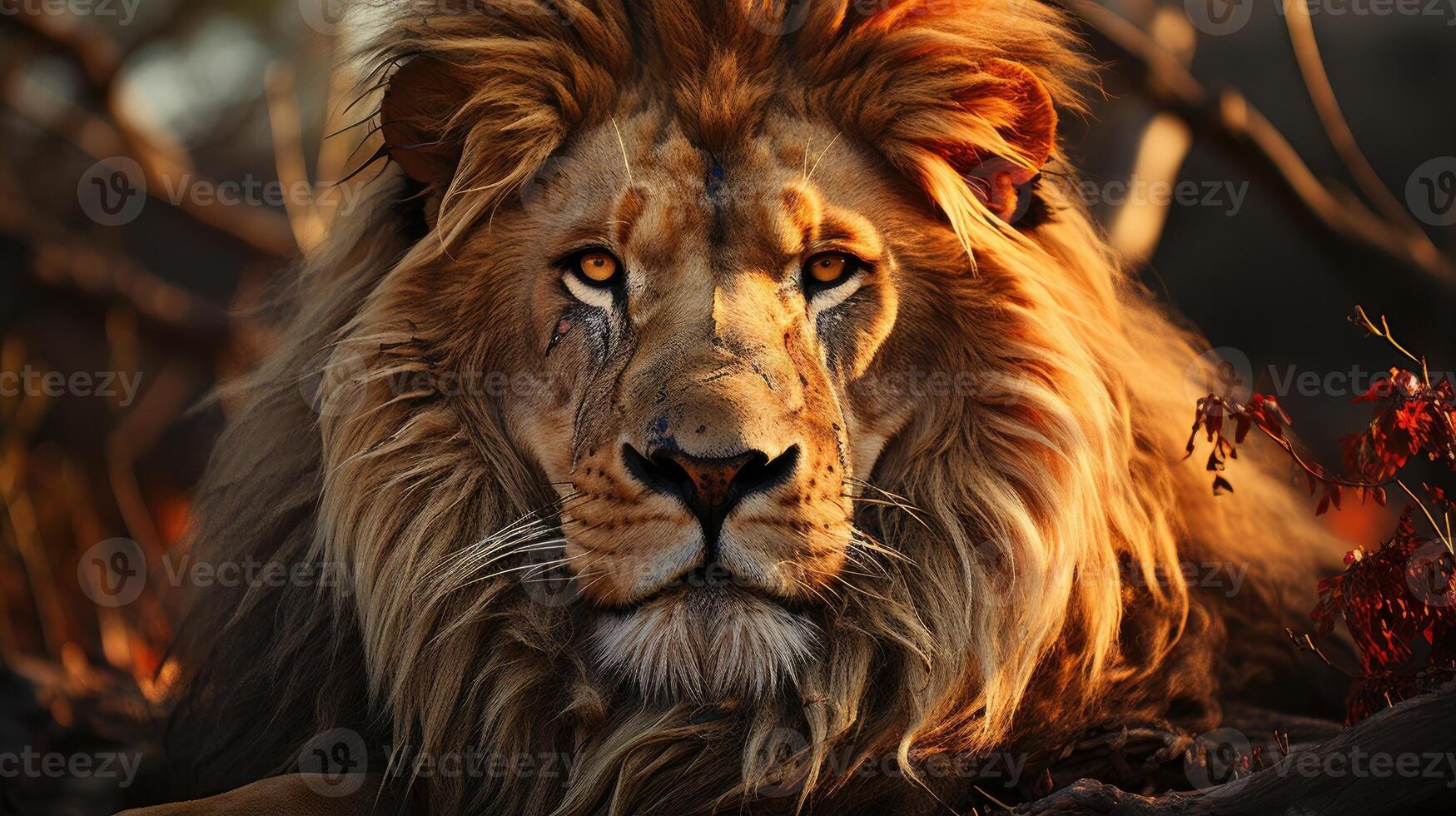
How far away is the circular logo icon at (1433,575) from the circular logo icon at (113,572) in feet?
16.8

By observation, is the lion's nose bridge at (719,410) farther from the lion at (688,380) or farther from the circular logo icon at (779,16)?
the circular logo icon at (779,16)

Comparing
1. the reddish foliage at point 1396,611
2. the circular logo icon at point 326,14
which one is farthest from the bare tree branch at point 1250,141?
the circular logo icon at point 326,14

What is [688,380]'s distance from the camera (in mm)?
2668

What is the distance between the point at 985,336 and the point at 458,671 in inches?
52.8

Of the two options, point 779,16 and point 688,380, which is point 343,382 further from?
point 779,16

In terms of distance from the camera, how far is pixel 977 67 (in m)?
3.04

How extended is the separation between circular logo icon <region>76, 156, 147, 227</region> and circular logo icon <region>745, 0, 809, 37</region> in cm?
552

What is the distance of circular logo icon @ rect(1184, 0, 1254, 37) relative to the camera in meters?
6.05

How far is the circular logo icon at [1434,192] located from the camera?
17.7 feet

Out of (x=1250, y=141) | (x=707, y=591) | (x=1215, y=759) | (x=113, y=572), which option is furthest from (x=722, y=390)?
(x=113, y=572)

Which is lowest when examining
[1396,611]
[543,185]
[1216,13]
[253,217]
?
[1396,611]

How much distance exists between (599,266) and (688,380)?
0.44 m

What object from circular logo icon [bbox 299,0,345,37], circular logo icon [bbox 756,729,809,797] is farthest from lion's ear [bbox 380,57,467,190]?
circular logo icon [bbox 756,729,809,797]

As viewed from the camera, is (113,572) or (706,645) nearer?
(706,645)
